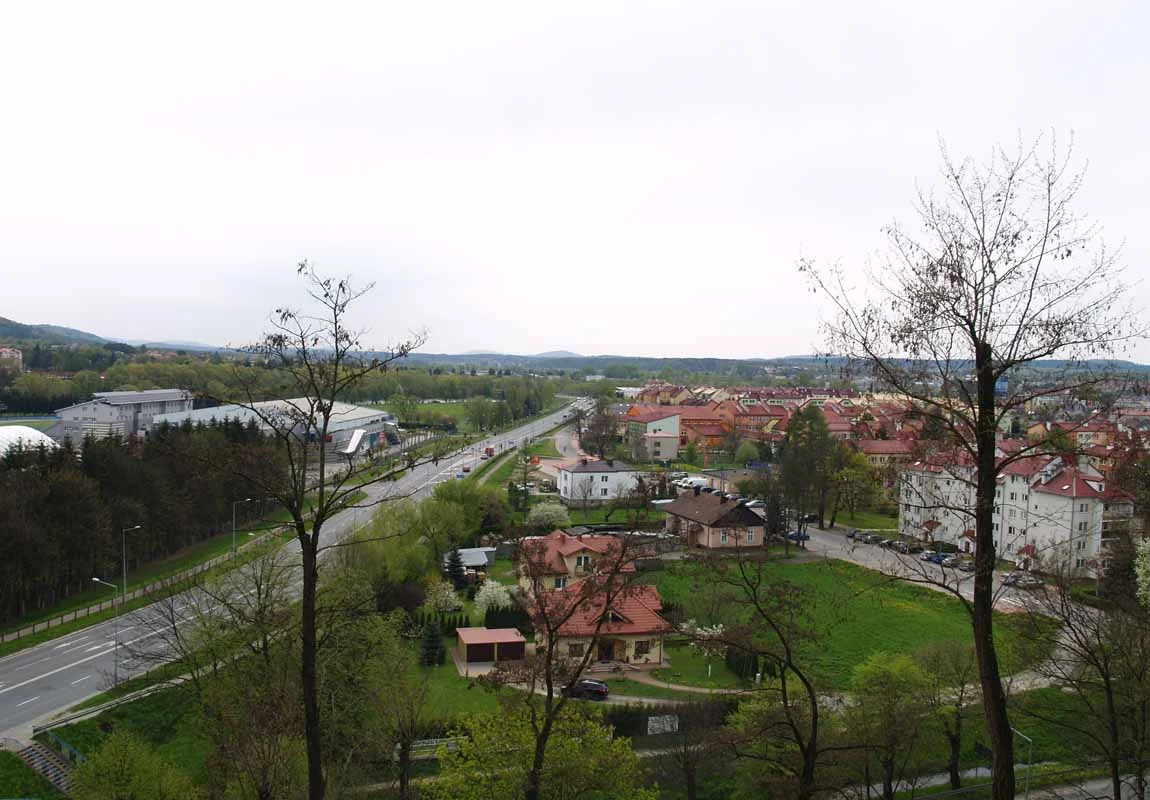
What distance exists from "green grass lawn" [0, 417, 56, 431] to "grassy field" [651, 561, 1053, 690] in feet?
142

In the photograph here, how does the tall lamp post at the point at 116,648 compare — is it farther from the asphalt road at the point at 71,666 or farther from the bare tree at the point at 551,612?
the bare tree at the point at 551,612

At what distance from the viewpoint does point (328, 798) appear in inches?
408

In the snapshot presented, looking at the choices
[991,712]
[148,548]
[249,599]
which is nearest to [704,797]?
[249,599]

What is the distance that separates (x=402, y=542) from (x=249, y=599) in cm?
816

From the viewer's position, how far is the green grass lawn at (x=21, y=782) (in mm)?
13469

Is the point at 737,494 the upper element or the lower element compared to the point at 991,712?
lower

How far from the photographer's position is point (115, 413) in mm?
48469

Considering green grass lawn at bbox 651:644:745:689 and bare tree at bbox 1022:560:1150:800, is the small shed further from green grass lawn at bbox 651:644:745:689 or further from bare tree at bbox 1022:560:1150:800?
bare tree at bbox 1022:560:1150:800

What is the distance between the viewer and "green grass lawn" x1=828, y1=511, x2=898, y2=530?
119ft

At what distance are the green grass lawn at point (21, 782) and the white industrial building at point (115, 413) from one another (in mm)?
33381

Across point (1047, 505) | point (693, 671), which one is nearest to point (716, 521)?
point (693, 671)

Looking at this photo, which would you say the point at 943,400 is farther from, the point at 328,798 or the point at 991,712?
the point at 328,798

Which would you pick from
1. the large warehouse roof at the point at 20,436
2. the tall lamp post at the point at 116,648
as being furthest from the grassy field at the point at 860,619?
the large warehouse roof at the point at 20,436

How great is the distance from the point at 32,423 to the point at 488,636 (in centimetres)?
4872
